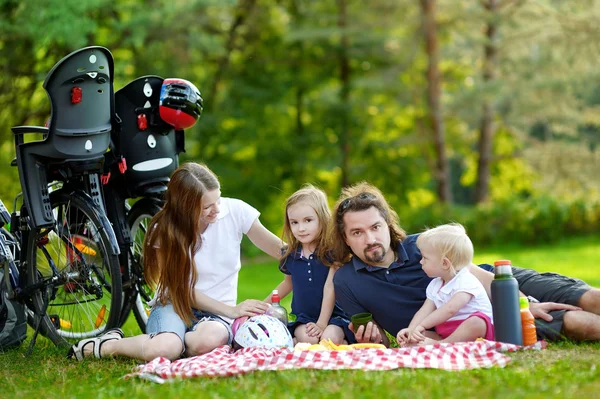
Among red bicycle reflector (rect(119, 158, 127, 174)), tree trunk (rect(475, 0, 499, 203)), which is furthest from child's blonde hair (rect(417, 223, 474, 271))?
tree trunk (rect(475, 0, 499, 203))

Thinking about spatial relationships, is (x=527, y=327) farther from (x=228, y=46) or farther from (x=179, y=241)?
(x=228, y=46)

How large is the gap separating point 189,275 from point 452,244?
129 centimetres

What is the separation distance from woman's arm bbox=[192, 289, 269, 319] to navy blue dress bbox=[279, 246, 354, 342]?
0.24 metres

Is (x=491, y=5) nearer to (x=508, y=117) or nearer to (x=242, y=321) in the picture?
(x=508, y=117)

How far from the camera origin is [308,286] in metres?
4.00

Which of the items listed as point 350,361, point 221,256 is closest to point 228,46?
point 221,256

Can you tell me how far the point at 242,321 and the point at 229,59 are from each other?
46.0ft

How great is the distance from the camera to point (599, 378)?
9.27ft

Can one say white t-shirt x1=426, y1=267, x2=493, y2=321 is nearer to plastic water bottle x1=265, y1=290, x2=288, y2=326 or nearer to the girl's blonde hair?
the girl's blonde hair

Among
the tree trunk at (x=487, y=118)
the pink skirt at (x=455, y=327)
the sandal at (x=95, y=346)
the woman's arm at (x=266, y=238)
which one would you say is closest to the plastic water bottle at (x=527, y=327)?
the pink skirt at (x=455, y=327)

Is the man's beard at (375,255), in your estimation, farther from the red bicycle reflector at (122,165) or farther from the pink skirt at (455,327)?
the red bicycle reflector at (122,165)

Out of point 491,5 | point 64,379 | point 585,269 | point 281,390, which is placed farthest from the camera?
point 491,5

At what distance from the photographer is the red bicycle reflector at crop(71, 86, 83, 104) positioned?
12.8 feet

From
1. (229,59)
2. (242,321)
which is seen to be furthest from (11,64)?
(242,321)
